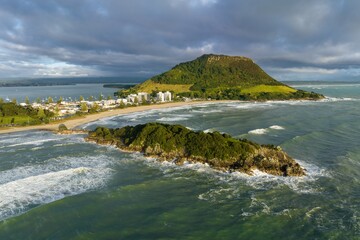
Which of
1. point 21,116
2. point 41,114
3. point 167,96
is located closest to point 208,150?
point 41,114

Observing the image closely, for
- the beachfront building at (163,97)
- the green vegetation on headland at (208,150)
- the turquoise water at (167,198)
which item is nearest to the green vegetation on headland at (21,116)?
the turquoise water at (167,198)

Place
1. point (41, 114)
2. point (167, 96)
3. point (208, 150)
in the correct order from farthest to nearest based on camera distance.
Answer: point (167, 96), point (41, 114), point (208, 150)

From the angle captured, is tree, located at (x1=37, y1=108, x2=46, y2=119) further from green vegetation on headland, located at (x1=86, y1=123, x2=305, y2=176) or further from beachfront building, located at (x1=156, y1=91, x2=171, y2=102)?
beachfront building, located at (x1=156, y1=91, x2=171, y2=102)

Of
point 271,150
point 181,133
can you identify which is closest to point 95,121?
point 181,133

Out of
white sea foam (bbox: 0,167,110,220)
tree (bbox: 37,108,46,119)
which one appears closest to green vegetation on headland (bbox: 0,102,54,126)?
tree (bbox: 37,108,46,119)

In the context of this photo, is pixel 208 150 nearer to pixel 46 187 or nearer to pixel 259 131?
pixel 46 187

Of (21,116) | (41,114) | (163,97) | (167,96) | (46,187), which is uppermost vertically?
(167,96)

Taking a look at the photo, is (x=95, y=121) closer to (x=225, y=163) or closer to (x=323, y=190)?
(x=225, y=163)
